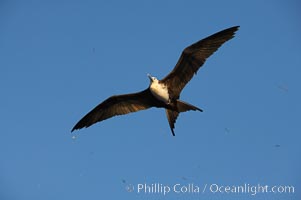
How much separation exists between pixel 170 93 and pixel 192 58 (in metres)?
1.01

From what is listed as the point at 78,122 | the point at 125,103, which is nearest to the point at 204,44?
the point at 125,103

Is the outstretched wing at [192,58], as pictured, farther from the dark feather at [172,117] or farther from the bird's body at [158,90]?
the dark feather at [172,117]

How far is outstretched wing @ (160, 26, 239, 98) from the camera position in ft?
48.1

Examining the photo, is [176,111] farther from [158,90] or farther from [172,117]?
[158,90]

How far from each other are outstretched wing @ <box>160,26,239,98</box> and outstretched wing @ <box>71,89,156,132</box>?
79cm

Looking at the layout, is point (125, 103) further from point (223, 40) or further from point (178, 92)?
point (223, 40)

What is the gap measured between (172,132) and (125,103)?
1.55 m

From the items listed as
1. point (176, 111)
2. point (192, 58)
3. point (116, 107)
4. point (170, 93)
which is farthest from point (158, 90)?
point (116, 107)

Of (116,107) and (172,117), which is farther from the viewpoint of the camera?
(116,107)

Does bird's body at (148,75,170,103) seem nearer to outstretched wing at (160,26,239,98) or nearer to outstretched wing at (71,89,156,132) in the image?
outstretched wing at (160,26,239,98)

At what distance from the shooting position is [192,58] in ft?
48.7

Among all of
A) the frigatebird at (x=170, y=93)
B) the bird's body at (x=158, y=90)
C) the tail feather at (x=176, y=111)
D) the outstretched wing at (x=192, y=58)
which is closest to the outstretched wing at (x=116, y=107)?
the frigatebird at (x=170, y=93)

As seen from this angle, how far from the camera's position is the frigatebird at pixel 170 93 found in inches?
579

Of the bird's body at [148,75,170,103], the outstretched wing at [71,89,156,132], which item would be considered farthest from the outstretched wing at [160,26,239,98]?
the outstretched wing at [71,89,156,132]
